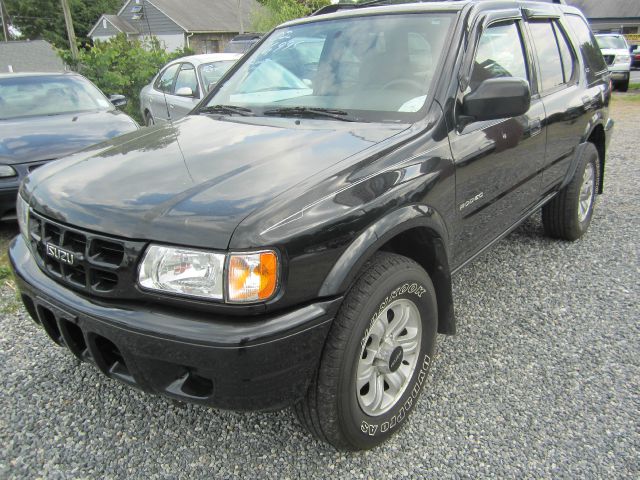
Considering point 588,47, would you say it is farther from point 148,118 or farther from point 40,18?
point 40,18

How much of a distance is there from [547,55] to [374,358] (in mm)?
2648

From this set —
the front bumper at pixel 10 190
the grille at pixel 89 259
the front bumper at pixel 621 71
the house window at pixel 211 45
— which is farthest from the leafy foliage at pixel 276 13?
the grille at pixel 89 259

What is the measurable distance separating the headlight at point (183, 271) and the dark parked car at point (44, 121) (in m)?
3.56

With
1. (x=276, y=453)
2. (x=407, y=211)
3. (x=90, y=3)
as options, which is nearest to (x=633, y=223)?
(x=407, y=211)

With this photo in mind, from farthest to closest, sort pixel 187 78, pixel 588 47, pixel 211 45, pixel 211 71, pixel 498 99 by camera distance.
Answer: pixel 211 45
pixel 187 78
pixel 211 71
pixel 588 47
pixel 498 99

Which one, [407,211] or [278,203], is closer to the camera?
[278,203]

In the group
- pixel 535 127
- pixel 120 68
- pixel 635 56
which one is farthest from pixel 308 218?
pixel 635 56

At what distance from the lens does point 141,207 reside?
6.22 ft

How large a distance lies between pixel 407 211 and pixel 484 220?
0.95 meters

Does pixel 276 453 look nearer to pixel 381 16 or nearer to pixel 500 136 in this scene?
pixel 500 136

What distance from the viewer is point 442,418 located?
8.00 ft

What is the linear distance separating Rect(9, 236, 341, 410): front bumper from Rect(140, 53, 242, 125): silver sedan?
623 cm

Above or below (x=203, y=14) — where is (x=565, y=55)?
below

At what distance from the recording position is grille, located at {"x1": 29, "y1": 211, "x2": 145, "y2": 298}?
1.83 m
